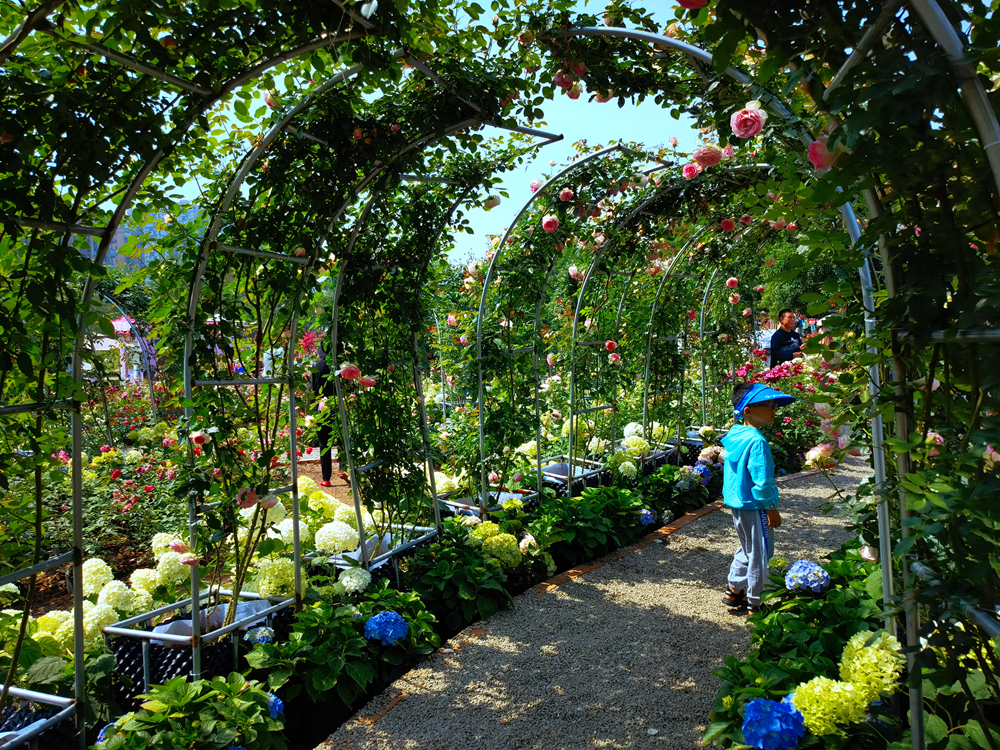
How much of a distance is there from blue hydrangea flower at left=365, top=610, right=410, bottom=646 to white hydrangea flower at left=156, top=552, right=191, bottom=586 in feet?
3.25

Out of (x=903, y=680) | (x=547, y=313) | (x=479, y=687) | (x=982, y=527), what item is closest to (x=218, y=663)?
(x=479, y=687)

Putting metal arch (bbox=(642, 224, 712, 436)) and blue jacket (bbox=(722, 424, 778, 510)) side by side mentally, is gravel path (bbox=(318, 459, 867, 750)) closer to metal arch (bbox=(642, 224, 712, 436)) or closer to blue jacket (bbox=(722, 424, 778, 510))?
blue jacket (bbox=(722, 424, 778, 510))

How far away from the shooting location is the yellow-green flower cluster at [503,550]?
4.14 metres

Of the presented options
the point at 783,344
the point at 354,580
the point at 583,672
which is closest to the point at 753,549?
the point at 583,672

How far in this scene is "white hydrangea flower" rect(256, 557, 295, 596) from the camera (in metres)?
3.28

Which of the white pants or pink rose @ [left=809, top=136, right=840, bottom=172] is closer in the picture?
pink rose @ [left=809, top=136, right=840, bottom=172]

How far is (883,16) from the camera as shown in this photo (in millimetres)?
1269

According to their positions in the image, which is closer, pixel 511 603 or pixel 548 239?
pixel 511 603

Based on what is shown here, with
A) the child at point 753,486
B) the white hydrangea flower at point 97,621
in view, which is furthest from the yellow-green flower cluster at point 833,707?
the white hydrangea flower at point 97,621

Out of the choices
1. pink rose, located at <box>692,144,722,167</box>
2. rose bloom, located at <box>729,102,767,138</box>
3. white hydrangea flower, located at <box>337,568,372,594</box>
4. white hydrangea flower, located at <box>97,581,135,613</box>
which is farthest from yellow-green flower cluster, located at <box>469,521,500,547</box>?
rose bloom, located at <box>729,102,767,138</box>

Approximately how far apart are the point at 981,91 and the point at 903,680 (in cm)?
172

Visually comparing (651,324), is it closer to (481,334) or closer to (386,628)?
(481,334)

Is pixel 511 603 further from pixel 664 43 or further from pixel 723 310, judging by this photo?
pixel 723 310

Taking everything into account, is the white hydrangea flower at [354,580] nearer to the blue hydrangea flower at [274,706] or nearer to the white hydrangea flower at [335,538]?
the white hydrangea flower at [335,538]
